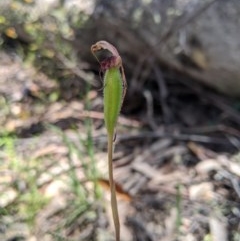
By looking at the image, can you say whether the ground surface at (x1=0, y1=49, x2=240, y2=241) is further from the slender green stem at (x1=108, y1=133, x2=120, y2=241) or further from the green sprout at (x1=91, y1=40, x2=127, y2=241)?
the green sprout at (x1=91, y1=40, x2=127, y2=241)

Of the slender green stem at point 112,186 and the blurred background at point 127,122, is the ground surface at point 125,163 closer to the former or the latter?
the blurred background at point 127,122

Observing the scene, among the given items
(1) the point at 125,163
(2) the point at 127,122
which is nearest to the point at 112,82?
(1) the point at 125,163

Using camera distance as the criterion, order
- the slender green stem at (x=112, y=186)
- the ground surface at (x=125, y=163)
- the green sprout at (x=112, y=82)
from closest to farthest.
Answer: the green sprout at (x=112, y=82), the slender green stem at (x=112, y=186), the ground surface at (x=125, y=163)

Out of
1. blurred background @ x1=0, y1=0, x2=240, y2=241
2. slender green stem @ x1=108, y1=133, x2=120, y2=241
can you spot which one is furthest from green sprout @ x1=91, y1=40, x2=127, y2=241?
blurred background @ x1=0, y1=0, x2=240, y2=241

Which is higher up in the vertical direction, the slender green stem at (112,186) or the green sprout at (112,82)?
the green sprout at (112,82)

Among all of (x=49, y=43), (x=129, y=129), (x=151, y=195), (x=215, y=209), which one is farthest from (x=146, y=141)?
(x=49, y=43)

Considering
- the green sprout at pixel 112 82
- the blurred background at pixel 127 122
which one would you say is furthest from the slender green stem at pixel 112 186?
the blurred background at pixel 127 122

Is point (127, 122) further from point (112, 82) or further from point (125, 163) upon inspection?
point (112, 82)
